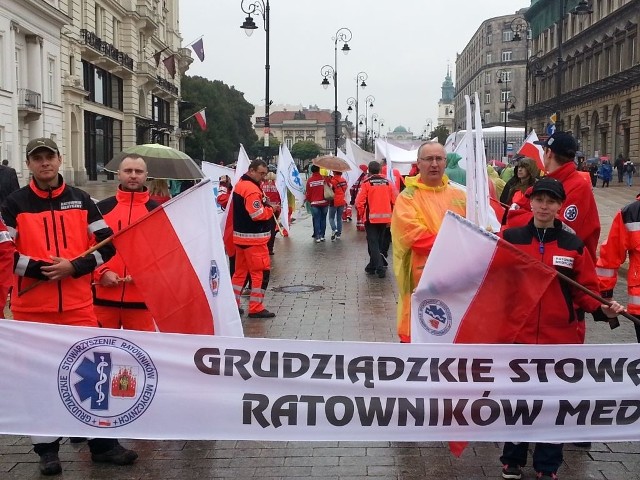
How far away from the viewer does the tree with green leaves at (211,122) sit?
80.7 metres

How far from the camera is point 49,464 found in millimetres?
4512

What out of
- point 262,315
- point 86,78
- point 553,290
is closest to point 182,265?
point 553,290

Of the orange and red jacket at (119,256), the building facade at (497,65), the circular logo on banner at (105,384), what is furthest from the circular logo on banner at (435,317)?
the building facade at (497,65)

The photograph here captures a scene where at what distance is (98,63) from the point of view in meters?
52.3

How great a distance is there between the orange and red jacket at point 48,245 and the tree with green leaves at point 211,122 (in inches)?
2839

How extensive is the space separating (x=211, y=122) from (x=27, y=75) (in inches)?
1670

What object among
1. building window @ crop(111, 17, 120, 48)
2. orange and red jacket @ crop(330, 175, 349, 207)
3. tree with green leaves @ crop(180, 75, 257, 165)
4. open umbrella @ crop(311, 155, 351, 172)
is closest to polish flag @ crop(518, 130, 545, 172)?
open umbrella @ crop(311, 155, 351, 172)

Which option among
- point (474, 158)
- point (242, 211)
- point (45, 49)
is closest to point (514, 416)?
point (474, 158)

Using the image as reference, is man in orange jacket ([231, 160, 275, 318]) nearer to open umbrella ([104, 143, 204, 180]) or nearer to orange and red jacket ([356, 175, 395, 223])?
open umbrella ([104, 143, 204, 180])

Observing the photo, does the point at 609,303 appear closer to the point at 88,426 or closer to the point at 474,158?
the point at 474,158

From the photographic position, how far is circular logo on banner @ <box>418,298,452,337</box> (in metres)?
4.61

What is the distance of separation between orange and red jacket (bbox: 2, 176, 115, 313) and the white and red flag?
1992 mm

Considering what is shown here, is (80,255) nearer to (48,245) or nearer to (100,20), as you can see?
(48,245)

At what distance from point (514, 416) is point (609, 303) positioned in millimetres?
813
